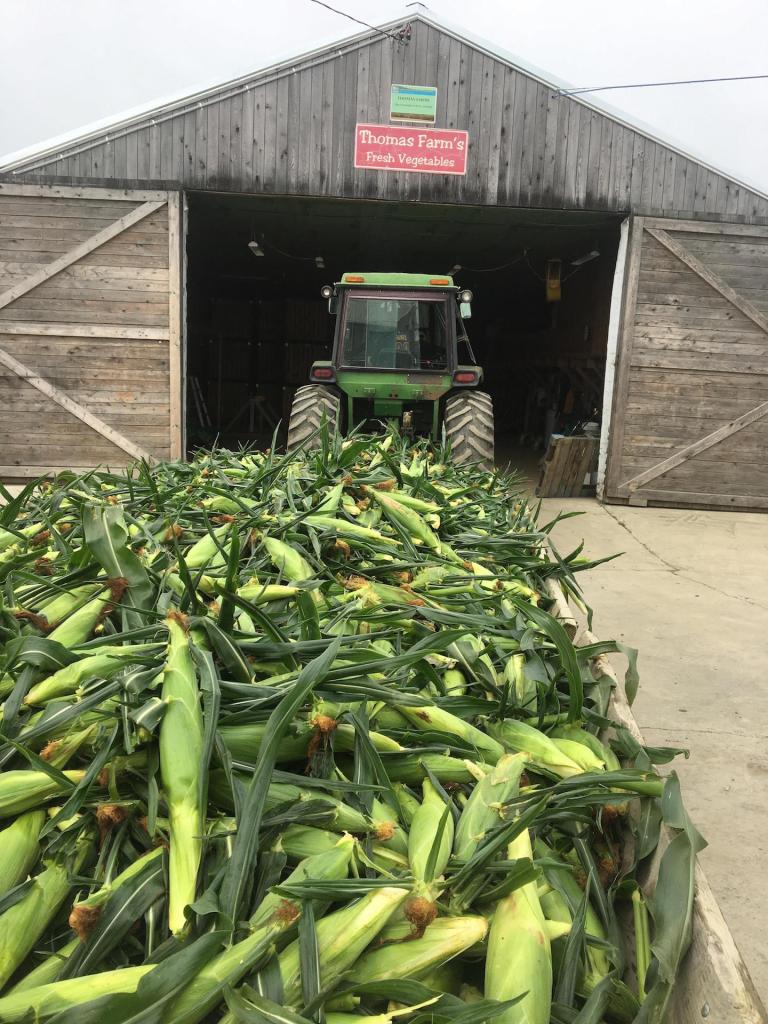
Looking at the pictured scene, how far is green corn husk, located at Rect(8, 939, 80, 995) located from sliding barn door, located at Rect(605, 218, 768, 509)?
8.42 metres

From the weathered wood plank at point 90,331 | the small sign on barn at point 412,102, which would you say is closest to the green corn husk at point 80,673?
the weathered wood plank at point 90,331

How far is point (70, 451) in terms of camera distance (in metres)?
8.48

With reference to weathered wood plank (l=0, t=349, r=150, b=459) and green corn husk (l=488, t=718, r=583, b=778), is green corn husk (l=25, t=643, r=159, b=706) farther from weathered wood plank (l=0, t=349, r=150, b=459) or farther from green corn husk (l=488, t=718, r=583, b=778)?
weathered wood plank (l=0, t=349, r=150, b=459)

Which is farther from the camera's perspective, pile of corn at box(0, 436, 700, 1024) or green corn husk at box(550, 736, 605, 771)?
green corn husk at box(550, 736, 605, 771)

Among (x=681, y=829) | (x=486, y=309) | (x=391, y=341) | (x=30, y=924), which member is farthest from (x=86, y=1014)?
(x=486, y=309)

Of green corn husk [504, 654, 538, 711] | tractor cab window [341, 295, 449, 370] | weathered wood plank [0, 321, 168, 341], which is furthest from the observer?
weathered wood plank [0, 321, 168, 341]

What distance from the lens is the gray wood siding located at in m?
7.77

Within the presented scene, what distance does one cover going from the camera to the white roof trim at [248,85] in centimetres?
768

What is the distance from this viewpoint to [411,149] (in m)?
8.01

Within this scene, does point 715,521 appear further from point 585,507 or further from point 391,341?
point 391,341

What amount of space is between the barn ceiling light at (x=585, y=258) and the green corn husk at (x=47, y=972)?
424 inches

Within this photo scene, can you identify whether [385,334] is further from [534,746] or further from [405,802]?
[405,802]

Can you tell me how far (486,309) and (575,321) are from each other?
509cm

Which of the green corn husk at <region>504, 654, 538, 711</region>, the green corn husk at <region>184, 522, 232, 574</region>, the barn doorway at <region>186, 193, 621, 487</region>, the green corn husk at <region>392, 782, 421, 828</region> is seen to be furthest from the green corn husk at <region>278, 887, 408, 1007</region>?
the barn doorway at <region>186, 193, 621, 487</region>
